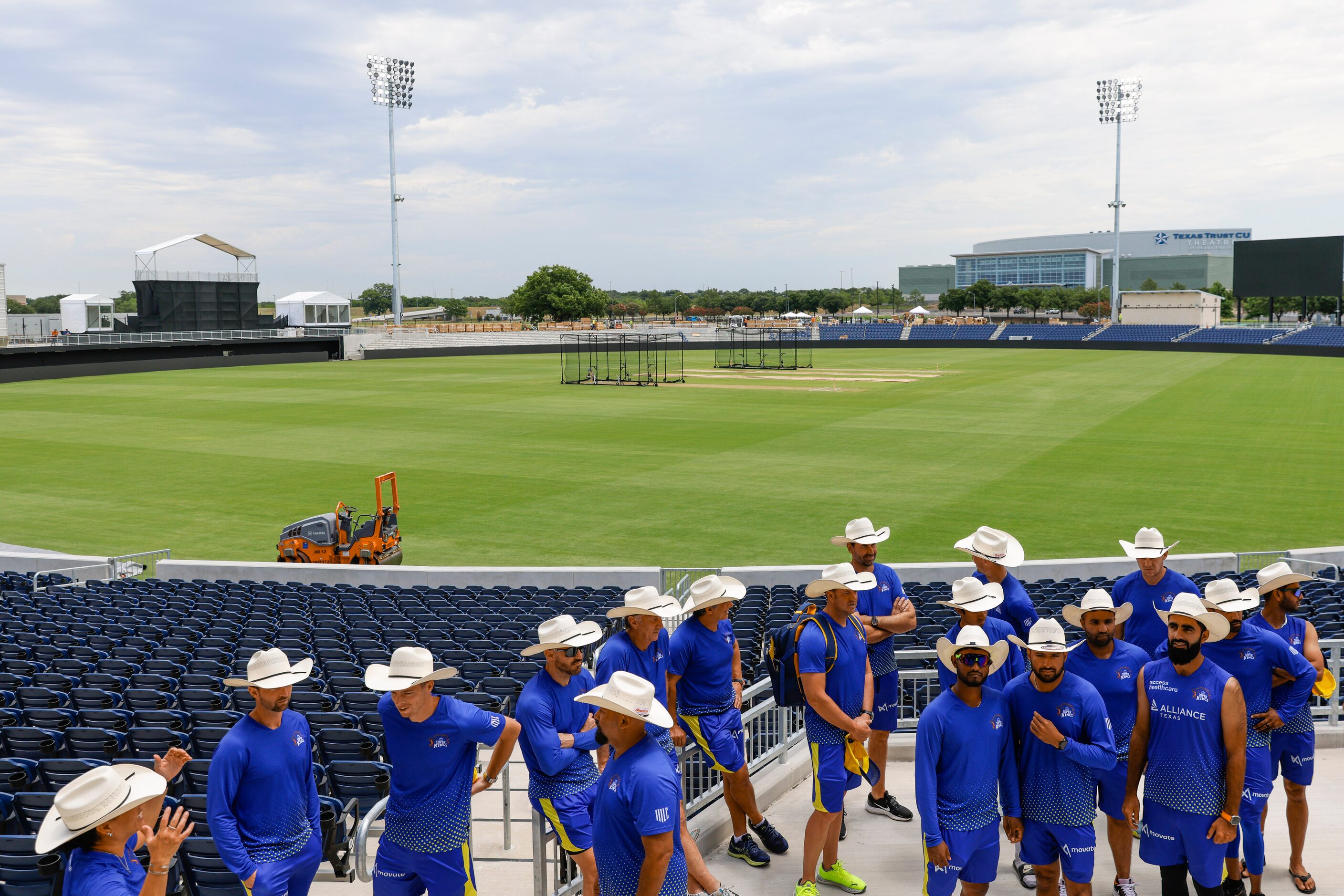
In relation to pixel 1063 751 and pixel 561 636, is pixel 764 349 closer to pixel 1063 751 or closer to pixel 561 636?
pixel 561 636

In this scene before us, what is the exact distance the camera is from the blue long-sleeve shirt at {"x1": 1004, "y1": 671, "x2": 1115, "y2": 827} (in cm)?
561

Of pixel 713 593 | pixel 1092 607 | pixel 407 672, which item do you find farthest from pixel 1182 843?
pixel 407 672

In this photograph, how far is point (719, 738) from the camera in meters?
6.95

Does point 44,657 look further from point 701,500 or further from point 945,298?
point 945,298

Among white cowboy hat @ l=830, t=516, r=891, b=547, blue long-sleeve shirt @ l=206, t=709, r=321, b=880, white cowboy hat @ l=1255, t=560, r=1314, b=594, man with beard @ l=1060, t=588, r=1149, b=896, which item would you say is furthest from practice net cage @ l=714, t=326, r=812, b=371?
blue long-sleeve shirt @ l=206, t=709, r=321, b=880

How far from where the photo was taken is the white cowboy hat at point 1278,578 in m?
7.02

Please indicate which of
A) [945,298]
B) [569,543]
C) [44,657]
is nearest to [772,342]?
[945,298]

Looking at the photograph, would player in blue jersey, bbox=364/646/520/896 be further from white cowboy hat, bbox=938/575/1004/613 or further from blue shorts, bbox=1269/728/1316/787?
blue shorts, bbox=1269/728/1316/787

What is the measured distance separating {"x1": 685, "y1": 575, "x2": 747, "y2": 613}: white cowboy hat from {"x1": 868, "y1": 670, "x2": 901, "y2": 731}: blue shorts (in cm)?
153

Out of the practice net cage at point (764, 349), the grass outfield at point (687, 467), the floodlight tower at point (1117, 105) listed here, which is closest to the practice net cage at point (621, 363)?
the practice net cage at point (764, 349)

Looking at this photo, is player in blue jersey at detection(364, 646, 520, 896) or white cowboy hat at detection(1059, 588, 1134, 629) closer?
player in blue jersey at detection(364, 646, 520, 896)

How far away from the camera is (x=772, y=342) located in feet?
370

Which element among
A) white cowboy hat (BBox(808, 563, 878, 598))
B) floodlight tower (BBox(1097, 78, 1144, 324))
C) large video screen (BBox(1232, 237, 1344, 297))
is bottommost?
white cowboy hat (BBox(808, 563, 878, 598))

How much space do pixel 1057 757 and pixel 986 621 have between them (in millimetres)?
1248
